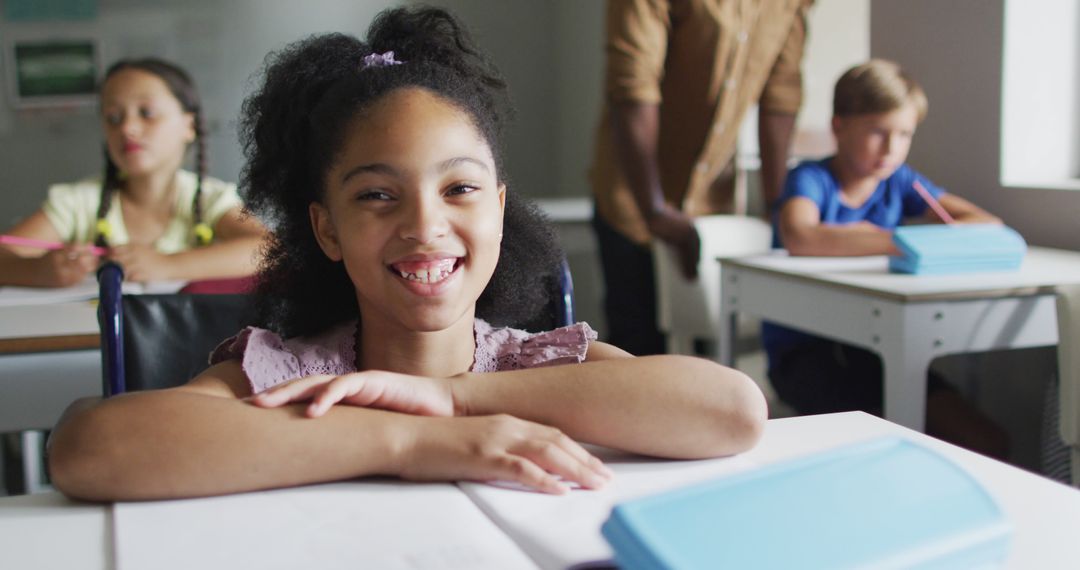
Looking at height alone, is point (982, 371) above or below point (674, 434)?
below

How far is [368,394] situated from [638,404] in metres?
0.21

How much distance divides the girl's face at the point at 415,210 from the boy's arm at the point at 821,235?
4.66ft

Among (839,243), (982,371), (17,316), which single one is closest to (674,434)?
(17,316)

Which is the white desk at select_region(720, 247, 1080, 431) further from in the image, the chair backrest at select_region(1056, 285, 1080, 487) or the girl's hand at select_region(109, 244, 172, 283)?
the girl's hand at select_region(109, 244, 172, 283)

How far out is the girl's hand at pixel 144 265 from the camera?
6.50 feet

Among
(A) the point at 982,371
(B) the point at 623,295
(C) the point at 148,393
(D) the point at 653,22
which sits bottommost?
(A) the point at 982,371

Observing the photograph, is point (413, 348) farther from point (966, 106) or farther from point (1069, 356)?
point (966, 106)

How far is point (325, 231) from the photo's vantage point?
102cm

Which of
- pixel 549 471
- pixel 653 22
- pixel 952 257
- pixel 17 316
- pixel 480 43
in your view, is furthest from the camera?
pixel 653 22

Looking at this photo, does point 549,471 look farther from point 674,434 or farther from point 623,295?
point 623,295

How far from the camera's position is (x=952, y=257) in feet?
6.63

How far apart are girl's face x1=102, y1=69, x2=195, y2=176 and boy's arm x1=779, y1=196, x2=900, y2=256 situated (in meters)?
1.36

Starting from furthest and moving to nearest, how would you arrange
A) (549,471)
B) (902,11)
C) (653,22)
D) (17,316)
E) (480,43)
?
1. (902,11)
2. (653,22)
3. (17,316)
4. (480,43)
5. (549,471)

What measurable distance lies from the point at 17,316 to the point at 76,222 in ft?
2.13
